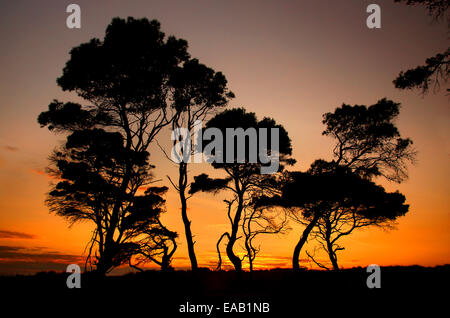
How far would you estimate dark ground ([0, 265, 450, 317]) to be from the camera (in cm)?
812

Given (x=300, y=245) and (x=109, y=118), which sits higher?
(x=109, y=118)

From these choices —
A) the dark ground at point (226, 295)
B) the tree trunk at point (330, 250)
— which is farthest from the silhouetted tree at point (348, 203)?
the dark ground at point (226, 295)

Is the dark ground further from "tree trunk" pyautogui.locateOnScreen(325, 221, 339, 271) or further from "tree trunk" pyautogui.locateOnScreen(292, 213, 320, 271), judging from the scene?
"tree trunk" pyautogui.locateOnScreen(325, 221, 339, 271)

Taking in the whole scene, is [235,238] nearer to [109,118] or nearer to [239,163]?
[239,163]

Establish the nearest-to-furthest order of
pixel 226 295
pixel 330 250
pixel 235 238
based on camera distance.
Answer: pixel 226 295, pixel 235 238, pixel 330 250

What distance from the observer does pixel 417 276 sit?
10.7 m

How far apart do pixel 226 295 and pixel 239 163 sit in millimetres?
9177

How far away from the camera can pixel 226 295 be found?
10391mm

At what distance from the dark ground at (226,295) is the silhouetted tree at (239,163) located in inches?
232

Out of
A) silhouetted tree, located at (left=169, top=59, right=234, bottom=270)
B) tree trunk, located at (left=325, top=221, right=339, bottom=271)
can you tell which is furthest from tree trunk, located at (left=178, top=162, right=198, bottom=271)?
tree trunk, located at (left=325, top=221, right=339, bottom=271)

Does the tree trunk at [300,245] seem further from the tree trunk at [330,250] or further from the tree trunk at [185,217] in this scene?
the tree trunk at [185,217]

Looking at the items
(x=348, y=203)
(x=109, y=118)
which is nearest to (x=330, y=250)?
(x=348, y=203)
